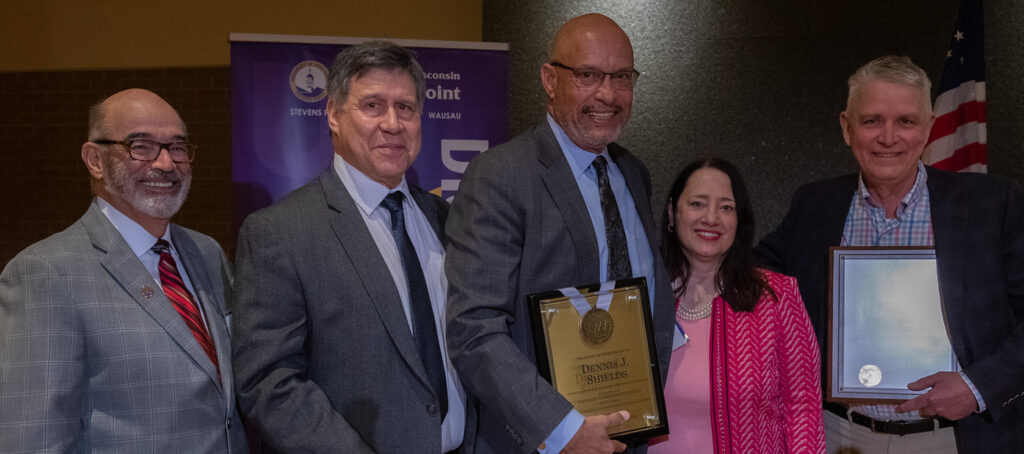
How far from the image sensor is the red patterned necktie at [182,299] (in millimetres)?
2229

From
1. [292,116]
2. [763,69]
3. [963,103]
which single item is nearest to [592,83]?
[292,116]

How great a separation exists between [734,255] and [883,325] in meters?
0.57

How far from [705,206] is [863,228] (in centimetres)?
73

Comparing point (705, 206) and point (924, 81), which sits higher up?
point (924, 81)

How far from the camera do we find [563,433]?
2037 mm

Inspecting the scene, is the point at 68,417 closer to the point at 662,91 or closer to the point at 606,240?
the point at 606,240

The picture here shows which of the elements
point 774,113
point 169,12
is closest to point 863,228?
point 774,113

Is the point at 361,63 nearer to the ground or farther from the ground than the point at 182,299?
farther from the ground

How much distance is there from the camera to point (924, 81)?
286 centimetres

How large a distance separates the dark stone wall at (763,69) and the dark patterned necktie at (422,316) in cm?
321

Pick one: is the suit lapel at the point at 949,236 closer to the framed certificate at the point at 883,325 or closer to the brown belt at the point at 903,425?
the framed certificate at the point at 883,325

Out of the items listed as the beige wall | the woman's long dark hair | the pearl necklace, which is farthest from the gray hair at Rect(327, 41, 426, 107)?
the beige wall

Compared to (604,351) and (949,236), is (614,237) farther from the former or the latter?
(949,236)

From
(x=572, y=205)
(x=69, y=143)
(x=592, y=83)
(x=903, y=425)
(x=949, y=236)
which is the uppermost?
(x=69, y=143)
